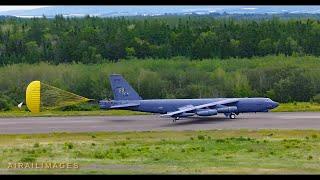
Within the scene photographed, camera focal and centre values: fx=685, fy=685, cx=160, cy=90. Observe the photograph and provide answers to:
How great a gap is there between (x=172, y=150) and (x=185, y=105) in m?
17.5

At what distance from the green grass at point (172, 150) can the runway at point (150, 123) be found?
2.10 metres

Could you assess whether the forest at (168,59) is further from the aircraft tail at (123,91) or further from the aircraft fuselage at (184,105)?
the aircraft fuselage at (184,105)

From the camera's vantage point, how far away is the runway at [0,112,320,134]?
3669 centimetres

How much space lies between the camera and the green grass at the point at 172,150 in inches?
815

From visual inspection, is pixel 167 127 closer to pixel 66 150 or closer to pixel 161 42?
pixel 66 150

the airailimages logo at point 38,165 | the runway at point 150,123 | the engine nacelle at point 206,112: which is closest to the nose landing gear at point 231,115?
the runway at point 150,123

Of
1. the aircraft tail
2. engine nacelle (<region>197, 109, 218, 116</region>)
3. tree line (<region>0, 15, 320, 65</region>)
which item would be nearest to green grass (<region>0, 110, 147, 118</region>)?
the aircraft tail

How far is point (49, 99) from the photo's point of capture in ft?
149

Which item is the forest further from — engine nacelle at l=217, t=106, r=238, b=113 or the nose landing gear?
engine nacelle at l=217, t=106, r=238, b=113

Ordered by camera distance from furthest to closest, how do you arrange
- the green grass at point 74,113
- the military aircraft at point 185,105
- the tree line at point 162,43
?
the tree line at point 162,43
the green grass at point 74,113
the military aircraft at point 185,105

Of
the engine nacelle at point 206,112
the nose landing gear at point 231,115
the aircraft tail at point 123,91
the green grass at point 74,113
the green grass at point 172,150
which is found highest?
the green grass at point 172,150

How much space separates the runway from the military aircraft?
1.73ft

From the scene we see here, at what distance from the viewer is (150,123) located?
40.0m
